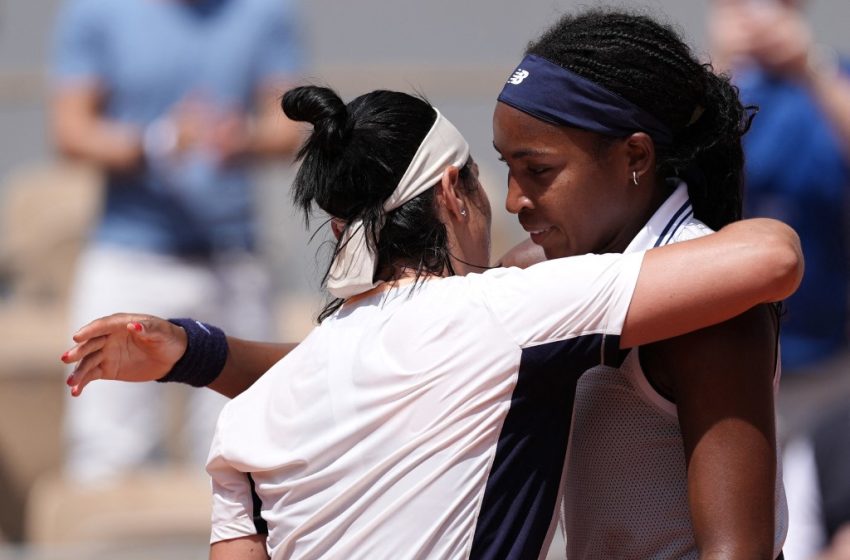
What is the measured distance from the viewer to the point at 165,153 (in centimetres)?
489

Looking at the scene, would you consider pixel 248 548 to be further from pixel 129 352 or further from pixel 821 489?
pixel 821 489

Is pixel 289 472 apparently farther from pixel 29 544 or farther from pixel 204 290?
pixel 29 544

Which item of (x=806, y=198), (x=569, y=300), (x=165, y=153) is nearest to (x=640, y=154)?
(x=569, y=300)

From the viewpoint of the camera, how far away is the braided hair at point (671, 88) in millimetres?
1996

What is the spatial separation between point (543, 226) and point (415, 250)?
0.66 ft

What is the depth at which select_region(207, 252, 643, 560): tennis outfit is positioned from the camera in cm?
185

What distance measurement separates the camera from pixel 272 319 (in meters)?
5.12

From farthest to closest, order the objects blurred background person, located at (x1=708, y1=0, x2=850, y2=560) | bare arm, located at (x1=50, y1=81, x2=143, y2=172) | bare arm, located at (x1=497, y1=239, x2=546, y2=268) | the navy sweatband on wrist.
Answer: bare arm, located at (x1=50, y1=81, x2=143, y2=172), blurred background person, located at (x1=708, y1=0, x2=850, y2=560), bare arm, located at (x1=497, y1=239, x2=546, y2=268), the navy sweatband on wrist

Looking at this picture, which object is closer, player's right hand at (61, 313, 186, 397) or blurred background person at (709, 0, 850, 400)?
player's right hand at (61, 313, 186, 397)

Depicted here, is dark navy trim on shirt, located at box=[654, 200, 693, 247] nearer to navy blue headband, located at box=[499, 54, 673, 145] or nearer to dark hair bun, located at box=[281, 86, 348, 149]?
navy blue headband, located at box=[499, 54, 673, 145]

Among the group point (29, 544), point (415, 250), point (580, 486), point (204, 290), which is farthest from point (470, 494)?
point (29, 544)

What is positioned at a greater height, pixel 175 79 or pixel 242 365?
pixel 175 79

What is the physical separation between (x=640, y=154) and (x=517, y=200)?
191mm

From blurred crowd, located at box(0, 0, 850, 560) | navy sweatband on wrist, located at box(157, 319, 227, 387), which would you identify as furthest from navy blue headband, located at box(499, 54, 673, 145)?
blurred crowd, located at box(0, 0, 850, 560)
